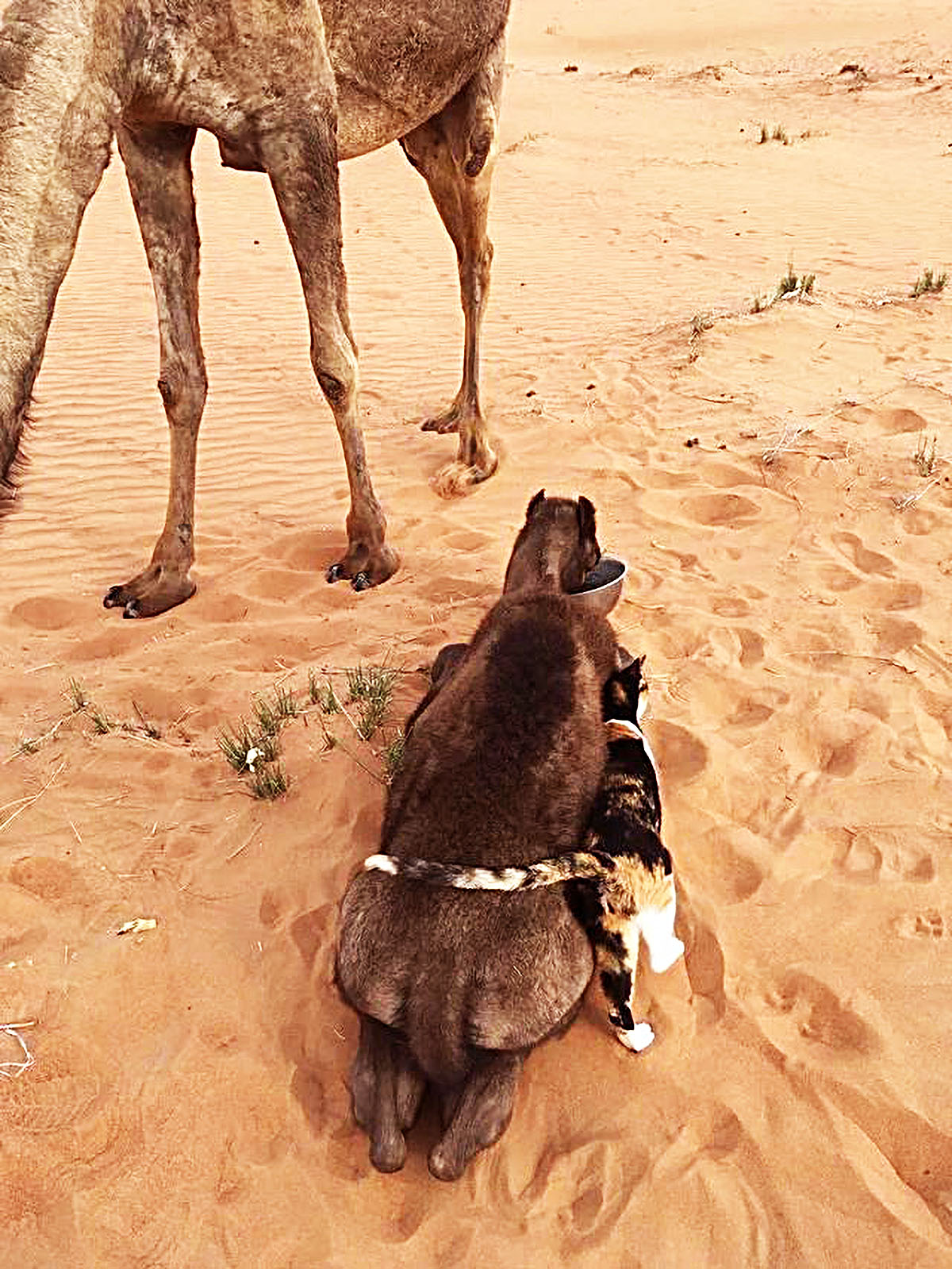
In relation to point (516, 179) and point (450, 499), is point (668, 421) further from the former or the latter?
point (516, 179)

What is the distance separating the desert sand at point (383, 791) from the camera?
267 cm

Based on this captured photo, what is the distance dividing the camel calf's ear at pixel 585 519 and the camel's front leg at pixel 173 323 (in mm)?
2020

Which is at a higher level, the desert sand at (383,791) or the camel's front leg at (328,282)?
the camel's front leg at (328,282)

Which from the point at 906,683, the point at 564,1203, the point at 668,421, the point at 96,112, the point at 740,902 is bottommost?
the point at 564,1203

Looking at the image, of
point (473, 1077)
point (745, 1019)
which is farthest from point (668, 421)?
point (473, 1077)

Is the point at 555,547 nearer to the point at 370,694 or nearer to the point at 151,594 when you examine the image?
the point at 370,694

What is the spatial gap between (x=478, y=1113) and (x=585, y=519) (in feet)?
7.52

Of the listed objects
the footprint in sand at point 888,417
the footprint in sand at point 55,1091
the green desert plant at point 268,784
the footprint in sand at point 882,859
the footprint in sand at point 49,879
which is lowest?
the footprint in sand at point 55,1091

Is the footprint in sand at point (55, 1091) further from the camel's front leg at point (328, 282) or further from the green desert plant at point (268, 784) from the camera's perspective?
the camel's front leg at point (328, 282)

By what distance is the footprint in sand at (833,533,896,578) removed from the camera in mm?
5039

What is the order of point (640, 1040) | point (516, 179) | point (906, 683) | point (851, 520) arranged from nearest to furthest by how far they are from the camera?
point (640, 1040) < point (906, 683) < point (851, 520) < point (516, 179)

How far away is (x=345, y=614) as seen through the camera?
507 centimetres

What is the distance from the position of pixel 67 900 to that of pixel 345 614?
2.00m

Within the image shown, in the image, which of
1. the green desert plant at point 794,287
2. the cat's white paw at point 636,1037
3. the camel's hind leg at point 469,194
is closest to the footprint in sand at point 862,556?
the camel's hind leg at point 469,194
